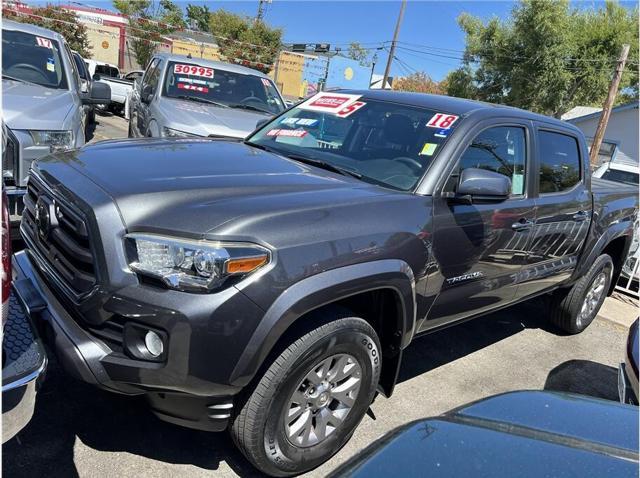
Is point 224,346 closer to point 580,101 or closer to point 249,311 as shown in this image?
point 249,311

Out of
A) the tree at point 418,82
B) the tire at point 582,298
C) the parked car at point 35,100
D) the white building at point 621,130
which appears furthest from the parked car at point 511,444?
the tree at point 418,82

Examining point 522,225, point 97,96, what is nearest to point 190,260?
point 522,225

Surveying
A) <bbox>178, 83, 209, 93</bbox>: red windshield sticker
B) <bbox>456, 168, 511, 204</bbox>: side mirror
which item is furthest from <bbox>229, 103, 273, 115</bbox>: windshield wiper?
<bbox>456, 168, 511, 204</bbox>: side mirror

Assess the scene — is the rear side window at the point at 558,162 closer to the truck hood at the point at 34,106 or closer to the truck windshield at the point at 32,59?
the truck hood at the point at 34,106

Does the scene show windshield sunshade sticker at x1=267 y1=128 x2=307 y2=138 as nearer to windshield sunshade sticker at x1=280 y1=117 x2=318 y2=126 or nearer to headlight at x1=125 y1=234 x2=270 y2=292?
windshield sunshade sticker at x1=280 y1=117 x2=318 y2=126

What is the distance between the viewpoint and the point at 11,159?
420 centimetres

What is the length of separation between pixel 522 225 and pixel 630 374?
1.12 meters

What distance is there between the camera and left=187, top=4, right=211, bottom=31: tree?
214ft

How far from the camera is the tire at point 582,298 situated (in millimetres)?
5023

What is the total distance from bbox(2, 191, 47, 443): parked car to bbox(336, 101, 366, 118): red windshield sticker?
2.28 meters

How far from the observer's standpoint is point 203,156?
3127mm

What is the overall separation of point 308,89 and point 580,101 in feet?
63.2

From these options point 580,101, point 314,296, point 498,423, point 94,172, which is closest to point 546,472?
point 498,423

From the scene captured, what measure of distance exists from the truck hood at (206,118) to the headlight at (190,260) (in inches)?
178
